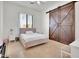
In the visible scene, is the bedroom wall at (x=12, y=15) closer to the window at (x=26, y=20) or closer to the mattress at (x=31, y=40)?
Answer: the window at (x=26, y=20)

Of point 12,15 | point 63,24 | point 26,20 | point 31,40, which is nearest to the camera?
point 31,40

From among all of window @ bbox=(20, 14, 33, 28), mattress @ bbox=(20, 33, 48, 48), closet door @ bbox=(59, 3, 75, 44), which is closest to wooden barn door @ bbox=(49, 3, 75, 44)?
closet door @ bbox=(59, 3, 75, 44)

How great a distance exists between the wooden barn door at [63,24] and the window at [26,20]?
1.82 m

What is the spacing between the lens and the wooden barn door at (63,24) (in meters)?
4.54

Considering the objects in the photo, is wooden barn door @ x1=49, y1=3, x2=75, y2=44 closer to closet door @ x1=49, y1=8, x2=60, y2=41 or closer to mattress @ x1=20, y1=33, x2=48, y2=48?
closet door @ x1=49, y1=8, x2=60, y2=41

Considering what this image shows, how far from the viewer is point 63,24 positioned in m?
5.14

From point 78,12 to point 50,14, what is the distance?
8.77 ft

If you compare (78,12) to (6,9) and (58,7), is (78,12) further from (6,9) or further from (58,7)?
(6,9)

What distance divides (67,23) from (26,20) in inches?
139

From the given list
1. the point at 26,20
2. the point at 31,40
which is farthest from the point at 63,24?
the point at 26,20

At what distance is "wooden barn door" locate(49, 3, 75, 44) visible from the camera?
14.9 feet

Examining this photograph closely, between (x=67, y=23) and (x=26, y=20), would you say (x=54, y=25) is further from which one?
(x=26, y=20)

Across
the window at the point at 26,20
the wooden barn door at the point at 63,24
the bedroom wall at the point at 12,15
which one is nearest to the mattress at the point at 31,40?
the wooden barn door at the point at 63,24

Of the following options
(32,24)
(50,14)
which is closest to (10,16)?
(32,24)
